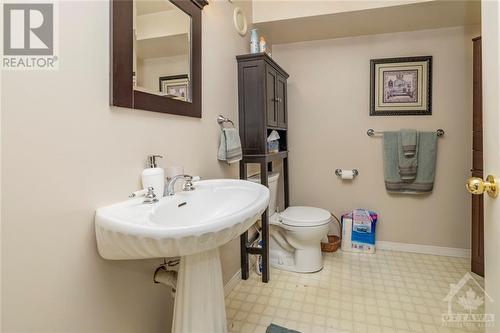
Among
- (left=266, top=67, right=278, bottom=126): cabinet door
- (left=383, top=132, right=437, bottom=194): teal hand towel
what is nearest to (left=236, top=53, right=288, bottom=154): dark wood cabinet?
(left=266, top=67, right=278, bottom=126): cabinet door

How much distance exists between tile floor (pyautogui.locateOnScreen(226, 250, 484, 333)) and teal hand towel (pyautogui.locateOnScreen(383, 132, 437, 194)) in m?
0.64

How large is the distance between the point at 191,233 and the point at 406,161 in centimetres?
237

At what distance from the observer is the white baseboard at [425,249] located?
8.48 ft

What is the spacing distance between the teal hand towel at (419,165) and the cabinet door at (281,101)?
958 mm

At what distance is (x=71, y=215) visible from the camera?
898 mm

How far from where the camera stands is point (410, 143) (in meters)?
2.54

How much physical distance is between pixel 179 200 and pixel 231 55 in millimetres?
1283

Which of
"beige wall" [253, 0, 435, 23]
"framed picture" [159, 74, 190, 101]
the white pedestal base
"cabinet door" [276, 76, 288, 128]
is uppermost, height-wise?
"beige wall" [253, 0, 435, 23]

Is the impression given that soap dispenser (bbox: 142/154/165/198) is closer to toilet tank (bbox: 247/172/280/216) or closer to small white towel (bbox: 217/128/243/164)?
small white towel (bbox: 217/128/243/164)

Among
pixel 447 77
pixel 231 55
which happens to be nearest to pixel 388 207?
pixel 447 77

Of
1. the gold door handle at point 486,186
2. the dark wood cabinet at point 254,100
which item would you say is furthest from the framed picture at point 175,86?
the gold door handle at point 486,186

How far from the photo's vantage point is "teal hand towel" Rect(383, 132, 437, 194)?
8.36ft

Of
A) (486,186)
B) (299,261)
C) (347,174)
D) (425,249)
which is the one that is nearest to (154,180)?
(486,186)

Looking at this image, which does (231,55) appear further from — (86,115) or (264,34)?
(86,115)
